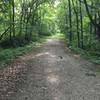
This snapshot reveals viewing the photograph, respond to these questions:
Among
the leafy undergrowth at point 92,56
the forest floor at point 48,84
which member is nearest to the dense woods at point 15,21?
the leafy undergrowth at point 92,56

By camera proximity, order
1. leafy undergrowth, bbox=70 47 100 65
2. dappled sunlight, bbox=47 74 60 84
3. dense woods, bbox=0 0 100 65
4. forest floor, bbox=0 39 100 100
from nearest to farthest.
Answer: forest floor, bbox=0 39 100 100
dappled sunlight, bbox=47 74 60 84
leafy undergrowth, bbox=70 47 100 65
dense woods, bbox=0 0 100 65

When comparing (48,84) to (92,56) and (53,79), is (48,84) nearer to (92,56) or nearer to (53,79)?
(53,79)

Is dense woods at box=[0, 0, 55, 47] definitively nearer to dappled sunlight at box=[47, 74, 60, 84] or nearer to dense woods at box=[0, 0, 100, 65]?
dense woods at box=[0, 0, 100, 65]

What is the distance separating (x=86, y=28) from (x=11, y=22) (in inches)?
608

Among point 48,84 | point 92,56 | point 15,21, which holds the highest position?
point 15,21

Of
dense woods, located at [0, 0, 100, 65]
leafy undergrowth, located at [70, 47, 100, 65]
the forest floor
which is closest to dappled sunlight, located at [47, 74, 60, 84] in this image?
the forest floor

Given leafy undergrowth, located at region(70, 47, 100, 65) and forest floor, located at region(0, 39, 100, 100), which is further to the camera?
leafy undergrowth, located at region(70, 47, 100, 65)

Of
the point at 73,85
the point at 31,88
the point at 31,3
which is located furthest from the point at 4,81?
the point at 31,3

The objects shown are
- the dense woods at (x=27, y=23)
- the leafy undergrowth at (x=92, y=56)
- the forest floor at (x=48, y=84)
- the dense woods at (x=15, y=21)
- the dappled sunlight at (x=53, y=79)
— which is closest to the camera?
the forest floor at (x=48, y=84)

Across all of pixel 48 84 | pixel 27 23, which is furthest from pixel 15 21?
pixel 48 84

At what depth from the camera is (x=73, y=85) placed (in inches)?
377

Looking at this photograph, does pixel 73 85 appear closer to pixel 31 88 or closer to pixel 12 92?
pixel 31 88

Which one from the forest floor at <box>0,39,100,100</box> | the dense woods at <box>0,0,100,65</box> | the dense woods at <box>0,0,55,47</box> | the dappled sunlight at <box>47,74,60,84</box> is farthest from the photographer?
the dense woods at <box>0,0,55,47</box>

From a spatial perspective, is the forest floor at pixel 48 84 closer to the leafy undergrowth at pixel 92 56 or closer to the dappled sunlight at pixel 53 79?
the dappled sunlight at pixel 53 79
